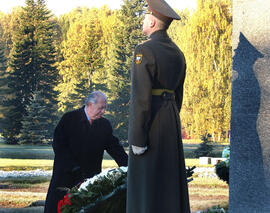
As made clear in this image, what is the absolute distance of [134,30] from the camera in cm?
2522

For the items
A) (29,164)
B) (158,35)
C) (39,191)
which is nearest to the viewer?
(158,35)

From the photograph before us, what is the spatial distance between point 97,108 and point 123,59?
2095cm

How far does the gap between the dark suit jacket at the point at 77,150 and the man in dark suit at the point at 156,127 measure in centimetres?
133

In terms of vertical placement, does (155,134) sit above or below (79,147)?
above

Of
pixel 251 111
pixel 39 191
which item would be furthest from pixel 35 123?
pixel 251 111

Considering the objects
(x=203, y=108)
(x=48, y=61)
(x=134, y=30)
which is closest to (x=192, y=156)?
(x=203, y=108)

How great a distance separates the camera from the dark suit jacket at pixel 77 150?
4402mm

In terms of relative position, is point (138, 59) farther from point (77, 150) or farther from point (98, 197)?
point (77, 150)

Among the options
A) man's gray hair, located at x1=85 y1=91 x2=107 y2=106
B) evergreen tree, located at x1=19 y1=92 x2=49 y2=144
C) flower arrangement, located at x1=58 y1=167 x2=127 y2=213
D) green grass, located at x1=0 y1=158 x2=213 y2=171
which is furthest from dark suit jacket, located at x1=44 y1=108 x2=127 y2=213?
evergreen tree, located at x1=19 y1=92 x2=49 y2=144

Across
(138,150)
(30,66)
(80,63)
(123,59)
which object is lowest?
(138,150)

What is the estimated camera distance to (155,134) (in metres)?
3.06

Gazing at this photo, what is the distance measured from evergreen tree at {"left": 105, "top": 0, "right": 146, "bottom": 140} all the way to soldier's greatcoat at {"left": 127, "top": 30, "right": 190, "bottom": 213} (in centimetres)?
1988

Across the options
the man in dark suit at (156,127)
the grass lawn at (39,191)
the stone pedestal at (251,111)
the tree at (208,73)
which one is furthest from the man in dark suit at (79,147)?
the tree at (208,73)

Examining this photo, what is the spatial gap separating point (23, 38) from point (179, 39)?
8303 millimetres
